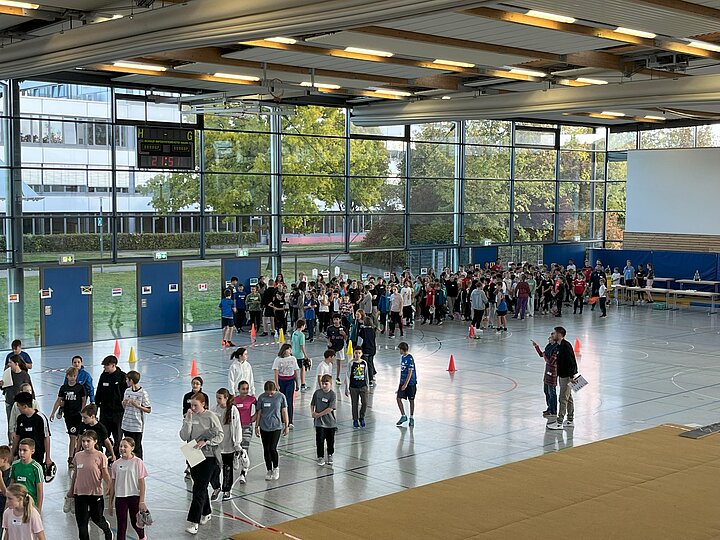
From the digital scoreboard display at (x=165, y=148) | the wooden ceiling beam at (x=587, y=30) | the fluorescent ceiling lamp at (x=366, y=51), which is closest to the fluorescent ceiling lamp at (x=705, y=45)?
the wooden ceiling beam at (x=587, y=30)

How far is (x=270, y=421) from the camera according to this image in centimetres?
1266

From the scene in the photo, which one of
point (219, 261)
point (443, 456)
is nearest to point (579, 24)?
point (443, 456)

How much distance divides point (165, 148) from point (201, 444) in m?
17.9

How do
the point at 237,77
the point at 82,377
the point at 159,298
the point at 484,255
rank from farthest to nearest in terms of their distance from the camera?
the point at 484,255, the point at 159,298, the point at 237,77, the point at 82,377

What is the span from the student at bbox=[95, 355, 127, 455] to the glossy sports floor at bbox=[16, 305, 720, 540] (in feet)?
3.00

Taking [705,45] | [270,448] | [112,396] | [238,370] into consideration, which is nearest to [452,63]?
[705,45]

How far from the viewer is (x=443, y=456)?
1421 centimetres

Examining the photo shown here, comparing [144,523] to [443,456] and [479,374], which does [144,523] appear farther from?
[479,374]

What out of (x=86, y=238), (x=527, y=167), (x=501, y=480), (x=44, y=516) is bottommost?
(x=44, y=516)

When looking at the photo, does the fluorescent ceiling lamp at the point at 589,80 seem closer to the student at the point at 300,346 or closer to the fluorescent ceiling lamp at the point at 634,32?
the fluorescent ceiling lamp at the point at 634,32

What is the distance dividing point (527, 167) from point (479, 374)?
19.3 meters

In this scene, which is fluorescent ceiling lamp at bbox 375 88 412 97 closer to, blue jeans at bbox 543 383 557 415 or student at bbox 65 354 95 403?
blue jeans at bbox 543 383 557 415

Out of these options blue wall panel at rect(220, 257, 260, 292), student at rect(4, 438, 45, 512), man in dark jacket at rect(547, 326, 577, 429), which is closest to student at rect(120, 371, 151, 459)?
student at rect(4, 438, 45, 512)

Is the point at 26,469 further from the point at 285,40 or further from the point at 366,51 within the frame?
the point at 366,51
